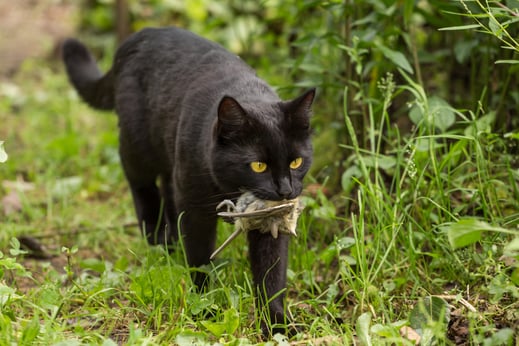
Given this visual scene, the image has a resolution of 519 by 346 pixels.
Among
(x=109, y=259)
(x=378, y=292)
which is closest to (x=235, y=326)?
(x=378, y=292)

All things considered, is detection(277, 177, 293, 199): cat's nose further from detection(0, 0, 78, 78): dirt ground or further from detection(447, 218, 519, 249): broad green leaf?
detection(0, 0, 78, 78): dirt ground

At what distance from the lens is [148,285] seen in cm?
258

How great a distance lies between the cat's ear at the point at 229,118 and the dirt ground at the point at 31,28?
441cm

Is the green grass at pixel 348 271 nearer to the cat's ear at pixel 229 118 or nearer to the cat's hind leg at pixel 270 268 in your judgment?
the cat's hind leg at pixel 270 268

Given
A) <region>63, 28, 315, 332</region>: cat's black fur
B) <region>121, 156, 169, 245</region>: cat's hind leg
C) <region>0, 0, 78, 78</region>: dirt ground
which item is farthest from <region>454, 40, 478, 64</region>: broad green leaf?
<region>0, 0, 78, 78</region>: dirt ground

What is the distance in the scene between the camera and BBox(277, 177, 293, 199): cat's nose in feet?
8.11

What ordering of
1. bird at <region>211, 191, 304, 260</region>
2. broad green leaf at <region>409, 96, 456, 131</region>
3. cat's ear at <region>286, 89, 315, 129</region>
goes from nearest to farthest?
1. bird at <region>211, 191, 304, 260</region>
2. cat's ear at <region>286, 89, 315, 129</region>
3. broad green leaf at <region>409, 96, 456, 131</region>

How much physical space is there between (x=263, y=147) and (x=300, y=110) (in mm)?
207

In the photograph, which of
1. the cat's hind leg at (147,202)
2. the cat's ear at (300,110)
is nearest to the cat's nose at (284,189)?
the cat's ear at (300,110)

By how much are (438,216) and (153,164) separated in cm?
147

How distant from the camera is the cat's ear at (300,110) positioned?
2.56 m

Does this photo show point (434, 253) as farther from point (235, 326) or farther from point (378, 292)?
point (235, 326)

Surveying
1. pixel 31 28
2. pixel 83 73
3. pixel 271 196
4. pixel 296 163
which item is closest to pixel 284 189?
pixel 271 196

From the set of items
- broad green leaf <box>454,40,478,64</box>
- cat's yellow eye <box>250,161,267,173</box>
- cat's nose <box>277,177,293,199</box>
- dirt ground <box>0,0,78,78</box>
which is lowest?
dirt ground <box>0,0,78,78</box>
